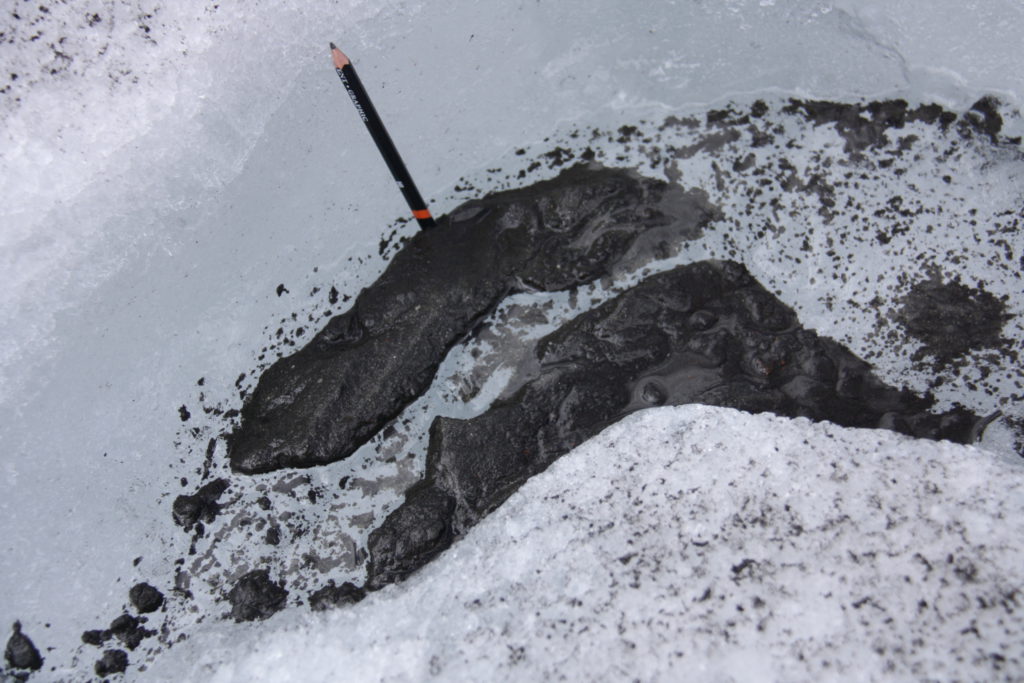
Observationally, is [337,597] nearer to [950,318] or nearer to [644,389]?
[644,389]

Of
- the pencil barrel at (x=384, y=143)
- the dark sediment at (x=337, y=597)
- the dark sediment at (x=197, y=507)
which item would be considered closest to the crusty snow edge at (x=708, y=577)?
the dark sediment at (x=337, y=597)

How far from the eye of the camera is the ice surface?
2301 mm

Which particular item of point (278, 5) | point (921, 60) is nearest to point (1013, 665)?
point (921, 60)

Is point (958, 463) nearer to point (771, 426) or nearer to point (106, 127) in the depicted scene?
point (771, 426)

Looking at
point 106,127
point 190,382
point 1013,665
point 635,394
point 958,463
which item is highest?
point 106,127

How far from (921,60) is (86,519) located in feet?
10.9

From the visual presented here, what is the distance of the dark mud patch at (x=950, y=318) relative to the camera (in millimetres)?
2291

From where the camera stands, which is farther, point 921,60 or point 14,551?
point 921,60

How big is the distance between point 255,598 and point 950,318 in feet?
A: 7.81

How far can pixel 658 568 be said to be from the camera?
1883 millimetres

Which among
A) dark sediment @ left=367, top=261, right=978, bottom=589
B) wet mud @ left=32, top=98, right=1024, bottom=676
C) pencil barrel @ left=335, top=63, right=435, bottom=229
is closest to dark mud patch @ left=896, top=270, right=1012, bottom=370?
wet mud @ left=32, top=98, right=1024, bottom=676

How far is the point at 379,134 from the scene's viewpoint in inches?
88.4

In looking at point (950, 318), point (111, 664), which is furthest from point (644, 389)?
point (111, 664)

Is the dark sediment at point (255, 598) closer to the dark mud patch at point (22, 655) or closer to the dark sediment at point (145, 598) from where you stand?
the dark sediment at point (145, 598)
